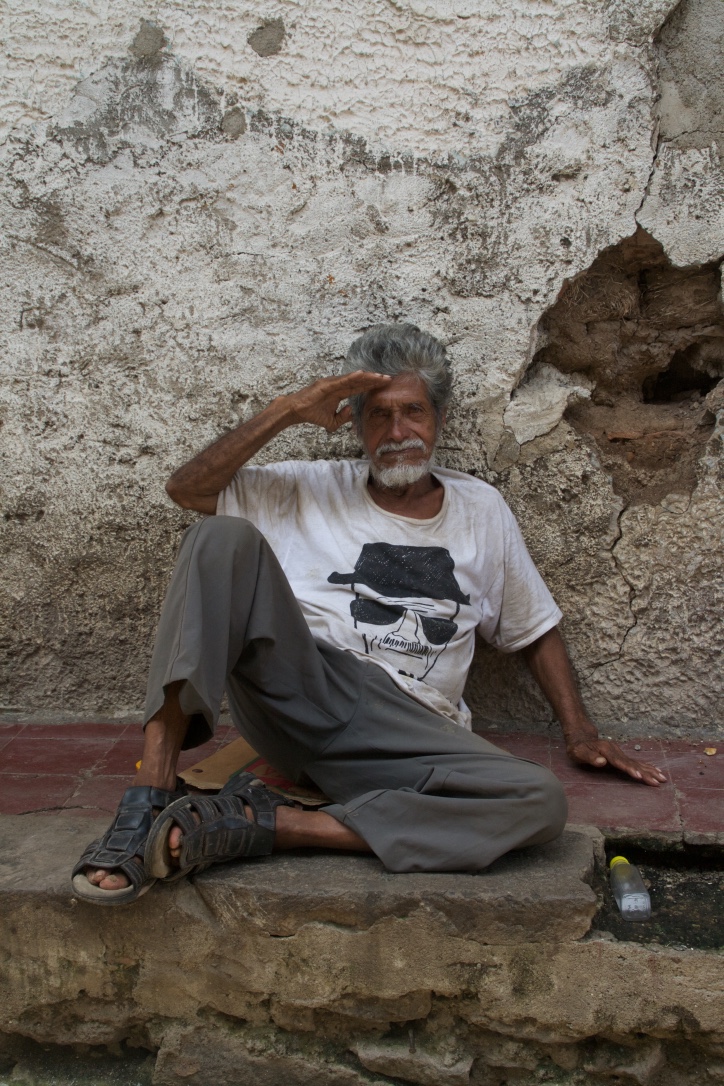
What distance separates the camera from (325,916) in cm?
194

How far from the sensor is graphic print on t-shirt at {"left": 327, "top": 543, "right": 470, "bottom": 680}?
7.93ft

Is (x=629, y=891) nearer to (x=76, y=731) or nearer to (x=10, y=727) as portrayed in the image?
(x=76, y=731)

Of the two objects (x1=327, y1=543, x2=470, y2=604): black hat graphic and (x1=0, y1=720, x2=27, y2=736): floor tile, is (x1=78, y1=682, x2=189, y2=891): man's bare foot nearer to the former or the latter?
(x1=327, y1=543, x2=470, y2=604): black hat graphic

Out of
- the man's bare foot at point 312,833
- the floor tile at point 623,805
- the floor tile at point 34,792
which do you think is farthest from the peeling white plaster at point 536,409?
the floor tile at point 34,792

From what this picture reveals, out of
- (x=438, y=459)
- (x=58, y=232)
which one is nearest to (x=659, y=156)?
(x=438, y=459)

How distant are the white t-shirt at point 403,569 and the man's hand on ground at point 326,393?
182 mm

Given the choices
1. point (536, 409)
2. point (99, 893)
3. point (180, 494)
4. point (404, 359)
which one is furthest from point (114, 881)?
point (536, 409)

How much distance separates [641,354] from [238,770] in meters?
1.72

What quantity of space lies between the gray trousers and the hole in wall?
1.08m

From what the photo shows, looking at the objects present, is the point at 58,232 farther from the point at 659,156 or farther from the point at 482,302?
the point at 659,156

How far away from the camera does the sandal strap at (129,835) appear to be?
1816 millimetres

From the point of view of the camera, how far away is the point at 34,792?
8.28 feet

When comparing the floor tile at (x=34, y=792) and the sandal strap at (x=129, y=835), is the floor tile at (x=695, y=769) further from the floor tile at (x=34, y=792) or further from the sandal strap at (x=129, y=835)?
the floor tile at (x=34, y=792)

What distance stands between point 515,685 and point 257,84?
6.36 feet
